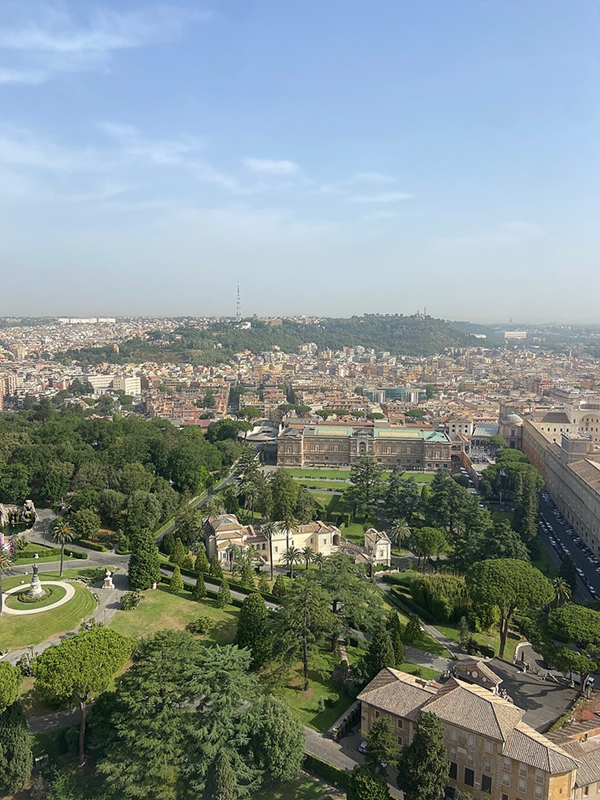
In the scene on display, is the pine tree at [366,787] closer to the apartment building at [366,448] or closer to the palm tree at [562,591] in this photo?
the palm tree at [562,591]

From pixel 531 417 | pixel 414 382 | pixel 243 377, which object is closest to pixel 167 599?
pixel 531 417

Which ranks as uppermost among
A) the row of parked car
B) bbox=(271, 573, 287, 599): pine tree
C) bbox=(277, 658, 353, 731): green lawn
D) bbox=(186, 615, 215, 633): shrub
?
bbox=(186, 615, 215, 633): shrub

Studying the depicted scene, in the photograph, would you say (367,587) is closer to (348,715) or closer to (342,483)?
(348,715)

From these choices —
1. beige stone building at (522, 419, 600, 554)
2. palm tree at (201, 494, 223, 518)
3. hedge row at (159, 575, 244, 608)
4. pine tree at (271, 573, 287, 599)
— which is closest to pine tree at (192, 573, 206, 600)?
hedge row at (159, 575, 244, 608)

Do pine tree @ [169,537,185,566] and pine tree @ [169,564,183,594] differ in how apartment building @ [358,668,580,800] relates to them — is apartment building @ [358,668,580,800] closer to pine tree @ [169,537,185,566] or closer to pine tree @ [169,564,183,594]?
pine tree @ [169,564,183,594]

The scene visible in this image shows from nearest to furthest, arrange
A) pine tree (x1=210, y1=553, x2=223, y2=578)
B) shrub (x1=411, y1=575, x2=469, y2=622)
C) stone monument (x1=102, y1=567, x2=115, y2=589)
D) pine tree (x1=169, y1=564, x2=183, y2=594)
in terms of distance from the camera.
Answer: shrub (x1=411, y1=575, x2=469, y2=622)
stone monument (x1=102, y1=567, x2=115, y2=589)
pine tree (x1=169, y1=564, x2=183, y2=594)
pine tree (x1=210, y1=553, x2=223, y2=578)

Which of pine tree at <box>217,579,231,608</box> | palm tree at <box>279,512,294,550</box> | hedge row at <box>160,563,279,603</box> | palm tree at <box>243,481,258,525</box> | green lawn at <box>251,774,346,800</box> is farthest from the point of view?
palm tree at <box>243,481,258,525</box>
